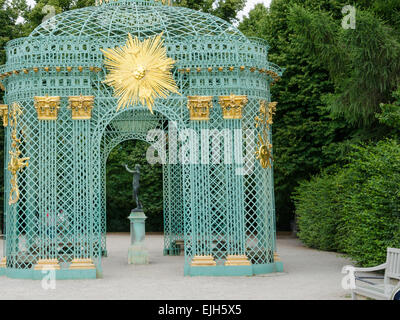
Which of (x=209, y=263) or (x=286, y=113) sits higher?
(x=286, y=113)

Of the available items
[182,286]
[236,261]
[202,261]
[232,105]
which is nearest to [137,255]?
[202,261]

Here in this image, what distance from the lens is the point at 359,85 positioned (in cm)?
1709

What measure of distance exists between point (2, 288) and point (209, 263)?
14.1ft

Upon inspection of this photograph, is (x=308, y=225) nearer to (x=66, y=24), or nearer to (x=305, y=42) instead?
(x=305, y=42)

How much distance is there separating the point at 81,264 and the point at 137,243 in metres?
3.67

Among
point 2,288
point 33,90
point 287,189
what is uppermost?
point 33,90

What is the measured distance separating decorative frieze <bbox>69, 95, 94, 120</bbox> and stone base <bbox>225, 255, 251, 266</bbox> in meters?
4.41

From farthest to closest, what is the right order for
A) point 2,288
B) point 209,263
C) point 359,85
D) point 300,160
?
point 300,160, point 359,85, point 209,263, point 2,288

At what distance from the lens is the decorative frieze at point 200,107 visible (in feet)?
42.2

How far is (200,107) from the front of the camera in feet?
42.3

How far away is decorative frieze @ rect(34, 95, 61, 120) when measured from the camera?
12.7 meters

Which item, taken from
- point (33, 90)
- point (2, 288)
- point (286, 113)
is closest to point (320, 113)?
point (286, 113)

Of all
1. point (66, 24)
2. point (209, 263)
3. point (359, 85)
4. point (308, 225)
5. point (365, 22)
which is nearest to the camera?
point (209, 263)

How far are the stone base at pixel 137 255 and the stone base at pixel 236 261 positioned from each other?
12.7ft
